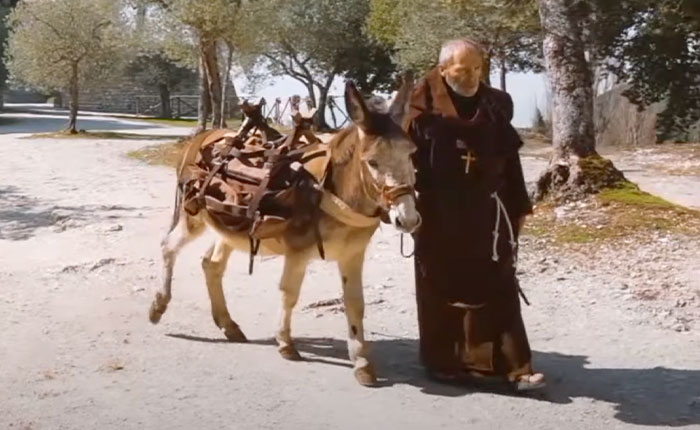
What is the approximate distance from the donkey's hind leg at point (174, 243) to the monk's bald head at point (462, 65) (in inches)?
93.0

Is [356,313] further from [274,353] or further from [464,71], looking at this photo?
[464,71]

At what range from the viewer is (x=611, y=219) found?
A: 1173 centimetres

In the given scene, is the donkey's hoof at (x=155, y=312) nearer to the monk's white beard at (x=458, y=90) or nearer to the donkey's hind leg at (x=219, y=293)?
the donkey's hind leg at (x=219, y=293)

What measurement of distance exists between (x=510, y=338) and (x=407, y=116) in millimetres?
1383

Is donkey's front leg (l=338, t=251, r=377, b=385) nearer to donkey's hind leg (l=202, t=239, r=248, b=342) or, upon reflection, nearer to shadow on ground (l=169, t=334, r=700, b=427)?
shadow on ground (l=169, t=334, r=700, b=427)

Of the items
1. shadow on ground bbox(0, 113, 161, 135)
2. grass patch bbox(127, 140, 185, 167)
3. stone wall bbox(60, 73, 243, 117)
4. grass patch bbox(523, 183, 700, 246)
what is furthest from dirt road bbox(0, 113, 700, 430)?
stone wall bbox(60, 73, 243, 117)

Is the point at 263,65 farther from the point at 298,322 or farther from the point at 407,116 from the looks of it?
the point at 407,116

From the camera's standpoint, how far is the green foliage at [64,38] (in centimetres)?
3155

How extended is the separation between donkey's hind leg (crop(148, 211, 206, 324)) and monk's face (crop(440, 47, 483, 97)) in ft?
7.73

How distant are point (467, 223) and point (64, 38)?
27.8 meters

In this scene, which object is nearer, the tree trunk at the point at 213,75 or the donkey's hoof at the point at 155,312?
the donkey's hoof at the point at 155,312

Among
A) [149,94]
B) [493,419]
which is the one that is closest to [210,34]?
[493,419]

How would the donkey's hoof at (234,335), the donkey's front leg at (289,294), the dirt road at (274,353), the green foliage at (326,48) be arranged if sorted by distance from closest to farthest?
the dirt road at (274,353) → the donkey's front leg at (289,294) → the donkey's hoof at (234,335) → the green foliage at (326,48)

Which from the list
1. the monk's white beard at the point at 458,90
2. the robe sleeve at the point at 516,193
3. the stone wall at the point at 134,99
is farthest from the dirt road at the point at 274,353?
the stone wall at the point at 134,99
